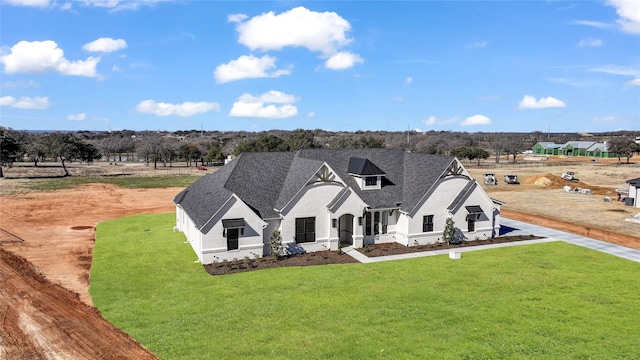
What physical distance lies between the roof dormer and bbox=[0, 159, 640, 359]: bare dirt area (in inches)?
213

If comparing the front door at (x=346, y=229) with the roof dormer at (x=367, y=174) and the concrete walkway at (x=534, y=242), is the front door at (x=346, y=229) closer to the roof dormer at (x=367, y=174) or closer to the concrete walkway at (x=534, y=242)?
the concrete walkway at (x=534, y=242)

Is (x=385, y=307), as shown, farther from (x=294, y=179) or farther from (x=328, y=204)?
(x=294, y=179)

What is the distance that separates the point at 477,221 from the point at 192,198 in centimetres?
2284

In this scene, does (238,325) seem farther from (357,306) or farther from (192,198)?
(192,198)

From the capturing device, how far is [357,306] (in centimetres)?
1962

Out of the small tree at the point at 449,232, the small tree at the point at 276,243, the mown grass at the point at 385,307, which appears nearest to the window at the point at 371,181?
the small tree at the point at 449,232

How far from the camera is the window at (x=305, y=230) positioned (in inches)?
1131

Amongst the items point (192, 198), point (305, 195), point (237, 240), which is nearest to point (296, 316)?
point (237, 240)

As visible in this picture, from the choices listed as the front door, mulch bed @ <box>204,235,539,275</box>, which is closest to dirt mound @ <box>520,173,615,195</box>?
mulch bed @ <box>204,235,539,275</box>

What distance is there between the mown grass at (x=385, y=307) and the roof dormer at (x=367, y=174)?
7.38 metres

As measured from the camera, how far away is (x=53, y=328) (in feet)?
58.9

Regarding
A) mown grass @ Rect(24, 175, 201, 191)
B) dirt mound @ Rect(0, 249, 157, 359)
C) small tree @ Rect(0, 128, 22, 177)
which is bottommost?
dirt mound @ Rect(0, 249, 157, 359)

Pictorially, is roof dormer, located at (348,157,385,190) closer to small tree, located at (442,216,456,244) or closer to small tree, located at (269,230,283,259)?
small tree, located at (442,216,456,244)

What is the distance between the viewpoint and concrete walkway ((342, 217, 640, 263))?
2796 cm
